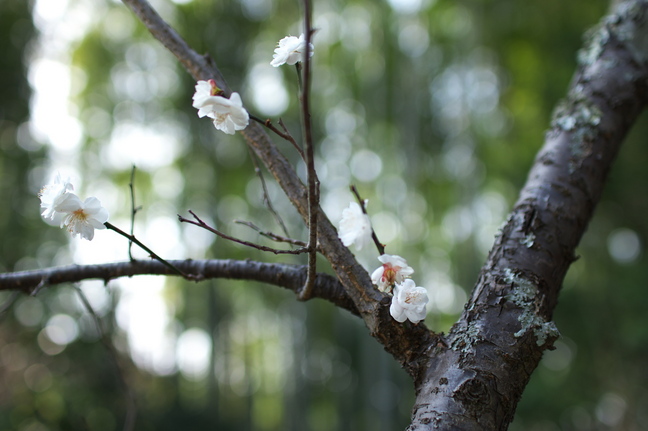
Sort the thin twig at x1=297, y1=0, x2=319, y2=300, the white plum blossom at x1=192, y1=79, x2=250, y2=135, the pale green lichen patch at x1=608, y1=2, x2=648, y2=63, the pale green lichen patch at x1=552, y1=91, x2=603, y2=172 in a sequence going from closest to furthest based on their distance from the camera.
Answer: the thin twig at x1=297, y1=0, x2=319, y2=300, the white plum blossom at x1=192, y1=79, x2=250, y2=135, the pale green lichen patch at x1=552, y1=91, x2=603, y2=172, the pale green lichen patch at x1=608, y1=2, x2=648, y2=63

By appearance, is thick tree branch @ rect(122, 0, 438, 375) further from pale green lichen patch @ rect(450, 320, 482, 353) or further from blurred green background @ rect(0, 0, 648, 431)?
blurred green background @ rect(0, 0, 648, 431)

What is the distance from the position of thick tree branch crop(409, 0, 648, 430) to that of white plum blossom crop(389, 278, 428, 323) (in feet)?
0.31

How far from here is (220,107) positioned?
1.93 ft

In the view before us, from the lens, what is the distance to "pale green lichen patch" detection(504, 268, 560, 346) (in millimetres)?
686

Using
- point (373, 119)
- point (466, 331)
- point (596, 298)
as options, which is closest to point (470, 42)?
point (373, 119)

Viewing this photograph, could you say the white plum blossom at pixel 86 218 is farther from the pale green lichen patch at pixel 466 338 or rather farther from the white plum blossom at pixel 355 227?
the pale green lichen patch at pixel 466 338

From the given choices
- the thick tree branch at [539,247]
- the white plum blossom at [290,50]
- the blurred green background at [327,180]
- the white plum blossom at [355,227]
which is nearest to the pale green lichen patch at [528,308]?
the thick tree branch at [539,247]

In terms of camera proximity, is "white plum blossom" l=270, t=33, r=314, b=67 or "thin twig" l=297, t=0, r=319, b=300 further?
"white plum blossom" l=270, t=33, r=314, b=67

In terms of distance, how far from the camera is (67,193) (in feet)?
2.10

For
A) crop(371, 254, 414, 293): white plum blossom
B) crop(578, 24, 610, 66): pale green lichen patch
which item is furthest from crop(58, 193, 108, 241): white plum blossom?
crop(578, 24, 610, 66): pale green lichen patch

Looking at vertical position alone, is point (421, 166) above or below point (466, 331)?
above

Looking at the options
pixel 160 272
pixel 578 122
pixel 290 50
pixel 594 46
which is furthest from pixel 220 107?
pixel 594 46

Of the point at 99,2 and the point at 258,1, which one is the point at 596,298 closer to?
the point at 258,1

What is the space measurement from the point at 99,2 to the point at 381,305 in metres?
8.08
